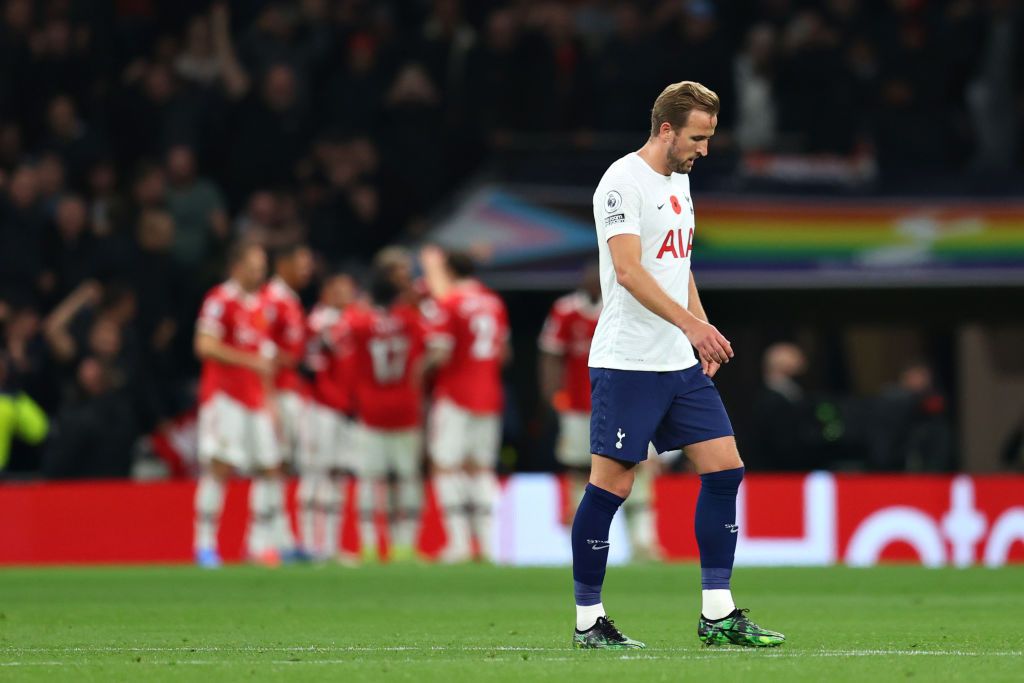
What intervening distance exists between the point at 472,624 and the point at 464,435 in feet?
22.5

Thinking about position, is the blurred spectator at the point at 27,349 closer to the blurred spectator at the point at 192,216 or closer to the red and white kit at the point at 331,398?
the blurred spectator at the point at 192,216

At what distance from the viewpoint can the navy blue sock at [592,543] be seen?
766cm

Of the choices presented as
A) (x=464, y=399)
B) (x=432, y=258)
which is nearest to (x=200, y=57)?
(x=432, y=258)

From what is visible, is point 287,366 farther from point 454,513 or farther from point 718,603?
point 718,603

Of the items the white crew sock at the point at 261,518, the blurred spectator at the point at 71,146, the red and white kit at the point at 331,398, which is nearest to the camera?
the white crew sock at the point at 261,518

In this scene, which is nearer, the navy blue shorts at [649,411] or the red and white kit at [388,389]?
the navy blue shorts at [649,411]

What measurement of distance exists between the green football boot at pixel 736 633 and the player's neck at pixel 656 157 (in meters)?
1.74

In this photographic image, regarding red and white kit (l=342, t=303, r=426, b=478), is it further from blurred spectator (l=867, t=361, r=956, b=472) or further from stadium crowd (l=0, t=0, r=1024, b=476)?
blurred spectator (l=867, t=361, r=956, b=472)

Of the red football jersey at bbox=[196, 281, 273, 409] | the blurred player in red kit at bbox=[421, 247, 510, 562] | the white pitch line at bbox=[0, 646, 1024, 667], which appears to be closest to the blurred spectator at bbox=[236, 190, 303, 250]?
the blurred player in red kit at bbox=[421, 247, 510, 562]

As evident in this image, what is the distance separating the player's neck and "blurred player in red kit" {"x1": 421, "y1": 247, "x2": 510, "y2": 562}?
8229mm

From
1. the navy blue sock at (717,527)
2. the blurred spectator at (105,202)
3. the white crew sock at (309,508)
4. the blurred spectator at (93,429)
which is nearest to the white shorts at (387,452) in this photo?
the white crew sock at (309,508)

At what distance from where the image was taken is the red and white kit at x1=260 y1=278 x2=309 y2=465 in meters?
15.5

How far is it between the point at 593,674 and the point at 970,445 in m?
14.6

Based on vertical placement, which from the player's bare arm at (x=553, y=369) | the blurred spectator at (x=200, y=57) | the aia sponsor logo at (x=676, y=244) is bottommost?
the player's bare arm at (x=553, y=369)
